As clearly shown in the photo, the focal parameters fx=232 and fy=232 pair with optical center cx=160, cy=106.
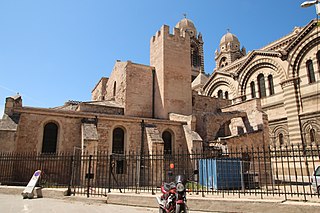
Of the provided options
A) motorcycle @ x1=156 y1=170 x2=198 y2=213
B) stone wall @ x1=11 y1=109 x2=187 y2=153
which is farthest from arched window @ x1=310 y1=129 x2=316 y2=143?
Result: motorcycle @ x1=156 y1=170 x2=198 y2=213

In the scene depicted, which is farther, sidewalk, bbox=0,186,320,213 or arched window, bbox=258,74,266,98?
arched window, bbox=258,74,266,98

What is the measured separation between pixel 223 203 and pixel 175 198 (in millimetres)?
1846

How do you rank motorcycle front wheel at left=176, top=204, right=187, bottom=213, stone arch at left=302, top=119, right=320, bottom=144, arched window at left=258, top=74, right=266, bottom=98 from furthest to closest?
arched window at left=258, top=74, right=266, bottom=98 < stone arch at left=302, top=119, right=320, bottom=144 < motorcycle front wheel at left=176, top=204, right=187, bottom=213

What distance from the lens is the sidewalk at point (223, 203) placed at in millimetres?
6051

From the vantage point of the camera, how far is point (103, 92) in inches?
1021

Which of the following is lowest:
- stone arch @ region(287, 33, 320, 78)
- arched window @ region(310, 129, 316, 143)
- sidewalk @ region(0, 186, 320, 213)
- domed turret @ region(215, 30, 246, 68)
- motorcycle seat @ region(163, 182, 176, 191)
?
sidewalk @ region(0, 186, 320, 213)

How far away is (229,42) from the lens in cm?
4225

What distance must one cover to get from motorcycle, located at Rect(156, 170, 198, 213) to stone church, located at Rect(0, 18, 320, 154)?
25.4 ft

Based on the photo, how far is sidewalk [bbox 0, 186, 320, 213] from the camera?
6051mm

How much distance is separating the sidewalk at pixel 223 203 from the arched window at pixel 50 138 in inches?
186

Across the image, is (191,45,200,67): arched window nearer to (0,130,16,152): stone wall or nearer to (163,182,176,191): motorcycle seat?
(0,130,16,152): stone wall

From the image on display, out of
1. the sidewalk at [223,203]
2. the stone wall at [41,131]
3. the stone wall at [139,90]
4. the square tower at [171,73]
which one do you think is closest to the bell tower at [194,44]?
the square tower at [171,73]

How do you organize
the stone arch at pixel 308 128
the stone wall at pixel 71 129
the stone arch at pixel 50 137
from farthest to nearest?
the stone arch at pixel 308 128 → the stone arch at pixel 50 137 → the stone wall at pixel 71 129

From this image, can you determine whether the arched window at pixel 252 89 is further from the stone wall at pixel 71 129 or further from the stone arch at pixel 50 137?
the stone arch at pixel 50 137
